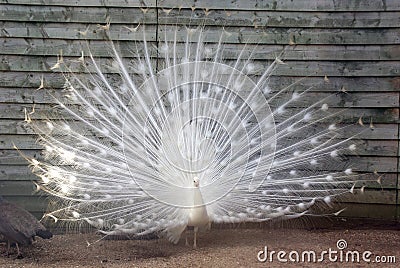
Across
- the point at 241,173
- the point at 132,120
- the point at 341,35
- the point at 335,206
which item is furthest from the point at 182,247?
the point at 341,35

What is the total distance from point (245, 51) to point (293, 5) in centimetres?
70

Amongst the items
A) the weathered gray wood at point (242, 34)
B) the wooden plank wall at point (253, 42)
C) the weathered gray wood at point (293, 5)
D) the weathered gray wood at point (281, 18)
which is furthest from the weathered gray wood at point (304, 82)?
the weathered gray wood at point (293, 5)

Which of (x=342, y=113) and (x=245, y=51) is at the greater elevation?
(x=245, y=51)

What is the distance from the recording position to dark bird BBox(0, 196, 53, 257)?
5.17 metres

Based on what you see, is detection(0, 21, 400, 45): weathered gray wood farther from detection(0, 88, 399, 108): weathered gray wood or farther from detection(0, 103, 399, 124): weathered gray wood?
detection(0, 103, 399, 124): weathered gray wood

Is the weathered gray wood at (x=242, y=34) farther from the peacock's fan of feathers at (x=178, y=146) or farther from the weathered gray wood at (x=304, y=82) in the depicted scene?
the weathered gray wood at (x=304, y=82)

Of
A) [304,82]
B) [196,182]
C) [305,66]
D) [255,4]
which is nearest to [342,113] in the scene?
[304,82]

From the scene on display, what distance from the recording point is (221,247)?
5316 millimetres

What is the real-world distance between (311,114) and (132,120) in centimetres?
189

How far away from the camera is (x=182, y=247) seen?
544 centimetres

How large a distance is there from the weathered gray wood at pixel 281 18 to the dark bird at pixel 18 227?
2.47m

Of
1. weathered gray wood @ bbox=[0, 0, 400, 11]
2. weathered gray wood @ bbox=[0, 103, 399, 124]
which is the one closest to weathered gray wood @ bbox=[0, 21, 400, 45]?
weathered gray wood @ bbox=[0, 0, 400, 11]

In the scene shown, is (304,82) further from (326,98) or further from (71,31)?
(71,31)

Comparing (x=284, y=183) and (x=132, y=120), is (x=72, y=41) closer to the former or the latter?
(x=132, y=120)
